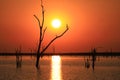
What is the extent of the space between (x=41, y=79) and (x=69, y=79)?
371cm

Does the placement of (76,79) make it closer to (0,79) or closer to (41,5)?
(0,79)

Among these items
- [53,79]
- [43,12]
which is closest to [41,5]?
[43,12]

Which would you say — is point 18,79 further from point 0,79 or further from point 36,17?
point 36,17

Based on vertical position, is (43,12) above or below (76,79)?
above

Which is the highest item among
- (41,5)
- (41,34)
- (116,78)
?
(41,5)

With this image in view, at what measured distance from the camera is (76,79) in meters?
51.8

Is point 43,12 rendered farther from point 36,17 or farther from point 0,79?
point 0,79

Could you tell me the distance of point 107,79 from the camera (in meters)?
53.2

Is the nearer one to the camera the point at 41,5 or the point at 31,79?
the point at 31,79

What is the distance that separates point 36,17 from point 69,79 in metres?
Result: 17.9

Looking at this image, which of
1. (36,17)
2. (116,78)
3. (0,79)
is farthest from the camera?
(36,17)

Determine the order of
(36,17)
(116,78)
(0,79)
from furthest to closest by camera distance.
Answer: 1. (36,17)
2. (116,78)
3. (0,79)

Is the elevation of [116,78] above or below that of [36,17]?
below

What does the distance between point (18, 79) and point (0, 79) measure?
2.32 metres
